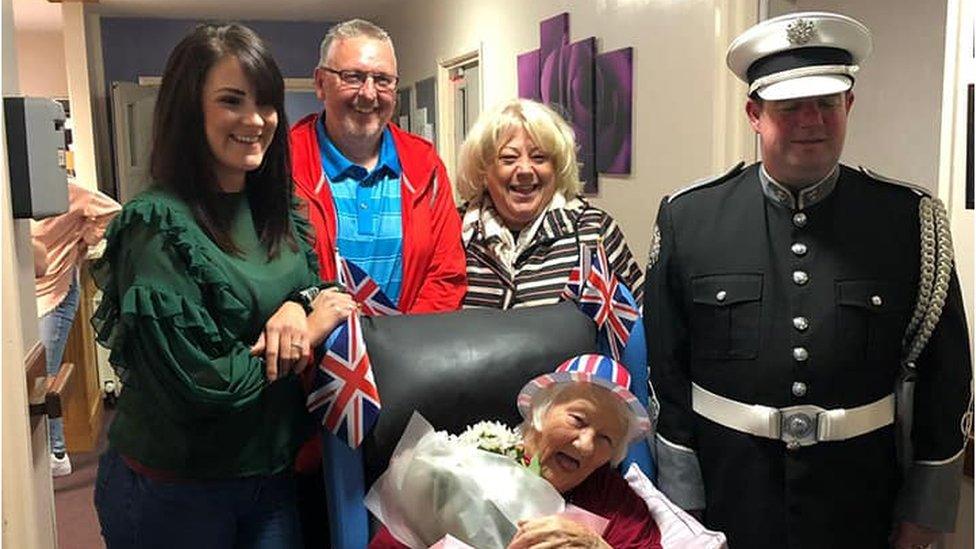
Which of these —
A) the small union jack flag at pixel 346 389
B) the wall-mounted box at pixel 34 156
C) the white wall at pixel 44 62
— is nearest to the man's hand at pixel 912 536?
the small union jack flag at pixel 346 389

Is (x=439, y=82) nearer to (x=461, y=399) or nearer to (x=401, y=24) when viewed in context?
(x=401, y=24)

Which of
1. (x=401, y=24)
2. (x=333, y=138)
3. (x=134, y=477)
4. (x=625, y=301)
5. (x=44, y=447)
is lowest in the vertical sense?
(x=134, y=477)

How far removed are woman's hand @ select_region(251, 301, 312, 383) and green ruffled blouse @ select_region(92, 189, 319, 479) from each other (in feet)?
0.07

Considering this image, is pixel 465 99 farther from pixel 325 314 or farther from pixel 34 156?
pixel 34 156

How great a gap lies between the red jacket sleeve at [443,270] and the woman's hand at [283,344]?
0.47 metres

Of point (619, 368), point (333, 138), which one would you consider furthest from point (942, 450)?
point (333, 138)

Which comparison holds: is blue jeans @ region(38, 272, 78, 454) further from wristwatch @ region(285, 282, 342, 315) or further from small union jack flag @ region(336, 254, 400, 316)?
wristwatch @ region(285, 282, 342, 315)

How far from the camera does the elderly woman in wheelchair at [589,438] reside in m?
1.47

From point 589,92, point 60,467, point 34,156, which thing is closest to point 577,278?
point 34,156

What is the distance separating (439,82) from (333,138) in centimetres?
376

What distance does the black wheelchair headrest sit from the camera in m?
1.60

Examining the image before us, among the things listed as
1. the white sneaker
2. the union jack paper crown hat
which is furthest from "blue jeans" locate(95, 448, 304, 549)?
the white sneaker

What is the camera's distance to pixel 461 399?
5.32 feet

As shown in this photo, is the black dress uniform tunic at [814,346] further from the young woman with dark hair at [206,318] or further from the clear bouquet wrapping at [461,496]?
the young woman with dark hair at [206,318]
